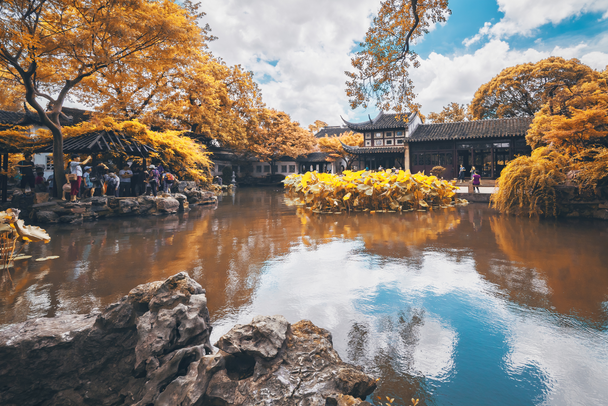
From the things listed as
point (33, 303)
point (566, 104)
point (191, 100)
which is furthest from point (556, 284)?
point (191, 100)

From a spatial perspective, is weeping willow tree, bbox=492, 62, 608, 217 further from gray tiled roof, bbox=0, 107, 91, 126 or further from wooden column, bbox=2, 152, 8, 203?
wooden column, bbox=2, 152, 8, 203

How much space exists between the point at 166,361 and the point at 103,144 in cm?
1150

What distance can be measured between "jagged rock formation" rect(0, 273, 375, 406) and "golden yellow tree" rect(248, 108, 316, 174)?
28.5 m

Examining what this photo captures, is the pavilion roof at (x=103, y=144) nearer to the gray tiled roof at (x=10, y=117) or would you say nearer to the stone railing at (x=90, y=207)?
the stone railing at (x=90, y=207)

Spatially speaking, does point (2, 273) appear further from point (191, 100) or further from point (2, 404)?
point (191, 100)

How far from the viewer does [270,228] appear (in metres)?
8.30

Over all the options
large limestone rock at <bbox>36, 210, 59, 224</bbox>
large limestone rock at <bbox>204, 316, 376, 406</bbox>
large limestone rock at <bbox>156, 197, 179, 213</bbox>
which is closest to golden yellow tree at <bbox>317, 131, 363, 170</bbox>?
large limestone rock at <bbox>156, 197, 179, 213</bbox>

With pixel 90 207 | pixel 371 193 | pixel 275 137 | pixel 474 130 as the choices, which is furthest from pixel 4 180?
pixel 474 130

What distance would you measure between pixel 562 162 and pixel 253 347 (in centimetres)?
1091

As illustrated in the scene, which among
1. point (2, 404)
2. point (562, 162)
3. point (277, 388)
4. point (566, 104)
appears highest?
point (566, 104)

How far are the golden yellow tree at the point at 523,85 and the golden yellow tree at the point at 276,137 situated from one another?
17620 millimetres

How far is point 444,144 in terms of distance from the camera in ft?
83.6

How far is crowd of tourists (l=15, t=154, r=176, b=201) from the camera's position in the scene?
10602mm

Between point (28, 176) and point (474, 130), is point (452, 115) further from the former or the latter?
point (28, 176)
